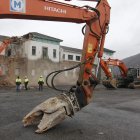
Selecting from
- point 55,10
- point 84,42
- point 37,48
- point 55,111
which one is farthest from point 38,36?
point 55,111

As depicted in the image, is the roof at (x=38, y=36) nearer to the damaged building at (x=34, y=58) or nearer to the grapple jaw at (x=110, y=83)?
the damaged building at (x=34, y=58)

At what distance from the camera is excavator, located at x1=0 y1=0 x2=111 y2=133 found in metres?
7.16

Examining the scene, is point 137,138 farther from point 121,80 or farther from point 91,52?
point 121,80

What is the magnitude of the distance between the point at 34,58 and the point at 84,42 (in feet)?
116

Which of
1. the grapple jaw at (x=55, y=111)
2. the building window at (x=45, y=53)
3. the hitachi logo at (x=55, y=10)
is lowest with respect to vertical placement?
the grapple jaw at (x=55, y=111)

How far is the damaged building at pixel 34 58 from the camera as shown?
40188 mm

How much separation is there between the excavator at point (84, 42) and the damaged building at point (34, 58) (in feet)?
103

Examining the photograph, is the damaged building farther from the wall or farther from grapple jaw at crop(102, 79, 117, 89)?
grapple jaw at crop(102, 79, 117, 89)

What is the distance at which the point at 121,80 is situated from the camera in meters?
30.8

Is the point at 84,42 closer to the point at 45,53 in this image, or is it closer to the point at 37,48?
the point at 37,48

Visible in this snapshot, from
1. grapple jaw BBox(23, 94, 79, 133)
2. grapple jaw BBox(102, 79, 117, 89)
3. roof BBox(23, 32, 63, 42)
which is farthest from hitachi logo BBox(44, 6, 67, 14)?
roof BBox(23, 32, 63, 42)

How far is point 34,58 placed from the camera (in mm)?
42875

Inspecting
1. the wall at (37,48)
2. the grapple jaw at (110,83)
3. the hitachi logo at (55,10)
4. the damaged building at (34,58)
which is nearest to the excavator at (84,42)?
the hitachi logo at (55,10)

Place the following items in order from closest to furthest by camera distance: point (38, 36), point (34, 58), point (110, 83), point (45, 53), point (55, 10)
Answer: point (55, 10), point (110, 83), point (34, 58), point (38, 36), point (45, 53)
